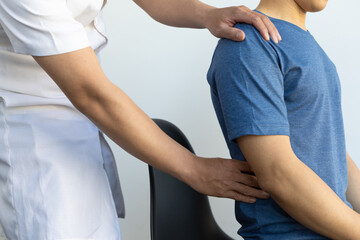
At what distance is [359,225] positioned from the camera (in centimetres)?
103

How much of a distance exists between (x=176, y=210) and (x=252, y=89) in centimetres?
50

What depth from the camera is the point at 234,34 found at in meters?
1.04

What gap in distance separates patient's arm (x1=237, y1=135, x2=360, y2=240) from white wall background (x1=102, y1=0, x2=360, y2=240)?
88 centimetres

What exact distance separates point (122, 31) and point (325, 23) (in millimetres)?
734

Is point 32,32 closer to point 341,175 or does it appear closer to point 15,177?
point 15,177

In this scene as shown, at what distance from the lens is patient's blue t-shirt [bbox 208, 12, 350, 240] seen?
3.28 ft

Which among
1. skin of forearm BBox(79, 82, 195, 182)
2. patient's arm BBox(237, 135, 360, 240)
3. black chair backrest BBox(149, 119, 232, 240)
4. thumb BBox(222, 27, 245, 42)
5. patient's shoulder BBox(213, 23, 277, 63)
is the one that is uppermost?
thumb BBox(222, 27, 245, 42)

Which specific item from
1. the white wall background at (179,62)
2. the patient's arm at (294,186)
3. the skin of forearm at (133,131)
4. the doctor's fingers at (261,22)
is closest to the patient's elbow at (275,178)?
the patient's arm at (294,186)

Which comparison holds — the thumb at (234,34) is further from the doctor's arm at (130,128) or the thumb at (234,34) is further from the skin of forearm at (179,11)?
the doctor's arm at (130,128)

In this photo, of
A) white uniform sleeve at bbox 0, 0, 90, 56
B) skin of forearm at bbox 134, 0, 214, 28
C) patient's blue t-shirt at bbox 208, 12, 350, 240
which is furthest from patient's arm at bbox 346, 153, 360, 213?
white uniform sleeve at bbox 0, 0, 90, 56

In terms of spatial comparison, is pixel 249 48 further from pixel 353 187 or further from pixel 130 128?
pixel 353 187

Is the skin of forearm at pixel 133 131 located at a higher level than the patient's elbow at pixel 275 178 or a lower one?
higher

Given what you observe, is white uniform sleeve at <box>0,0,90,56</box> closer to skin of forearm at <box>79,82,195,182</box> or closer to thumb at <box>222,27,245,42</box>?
skin of forearm at <box>79,82,195,182</box>

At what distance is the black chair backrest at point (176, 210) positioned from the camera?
4.36 ft
